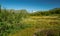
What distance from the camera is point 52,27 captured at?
282cm

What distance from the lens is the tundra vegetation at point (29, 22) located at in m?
2.83

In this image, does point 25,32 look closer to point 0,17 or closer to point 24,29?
point 24,29

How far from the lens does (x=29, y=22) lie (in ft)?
10.0

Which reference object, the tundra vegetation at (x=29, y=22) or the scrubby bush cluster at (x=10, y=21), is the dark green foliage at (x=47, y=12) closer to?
the tundra vegetation at (x=29, y=22)

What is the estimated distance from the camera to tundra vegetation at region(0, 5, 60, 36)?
2.83 metres

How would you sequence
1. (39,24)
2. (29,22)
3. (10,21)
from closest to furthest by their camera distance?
(39,24) < (29,22) < (10,21)

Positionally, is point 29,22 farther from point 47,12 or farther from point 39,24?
point 47,12

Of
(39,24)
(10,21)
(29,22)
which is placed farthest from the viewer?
(10,21)

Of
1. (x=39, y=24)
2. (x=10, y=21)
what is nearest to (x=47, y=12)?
(x=39, y=24)

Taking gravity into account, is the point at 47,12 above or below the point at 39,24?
above

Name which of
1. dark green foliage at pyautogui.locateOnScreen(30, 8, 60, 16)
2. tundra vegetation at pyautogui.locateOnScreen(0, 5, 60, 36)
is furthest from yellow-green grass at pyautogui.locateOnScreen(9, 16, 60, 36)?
dark green foliage at pyautogui.locateOnScreen(30, 8, 60, 16)

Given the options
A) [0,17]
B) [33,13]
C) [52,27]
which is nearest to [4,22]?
[0,17]

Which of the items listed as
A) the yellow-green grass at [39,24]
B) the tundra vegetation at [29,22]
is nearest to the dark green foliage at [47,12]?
the tundra vegetation at [29,22]

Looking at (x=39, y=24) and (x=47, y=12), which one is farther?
(x=47, y=12)
